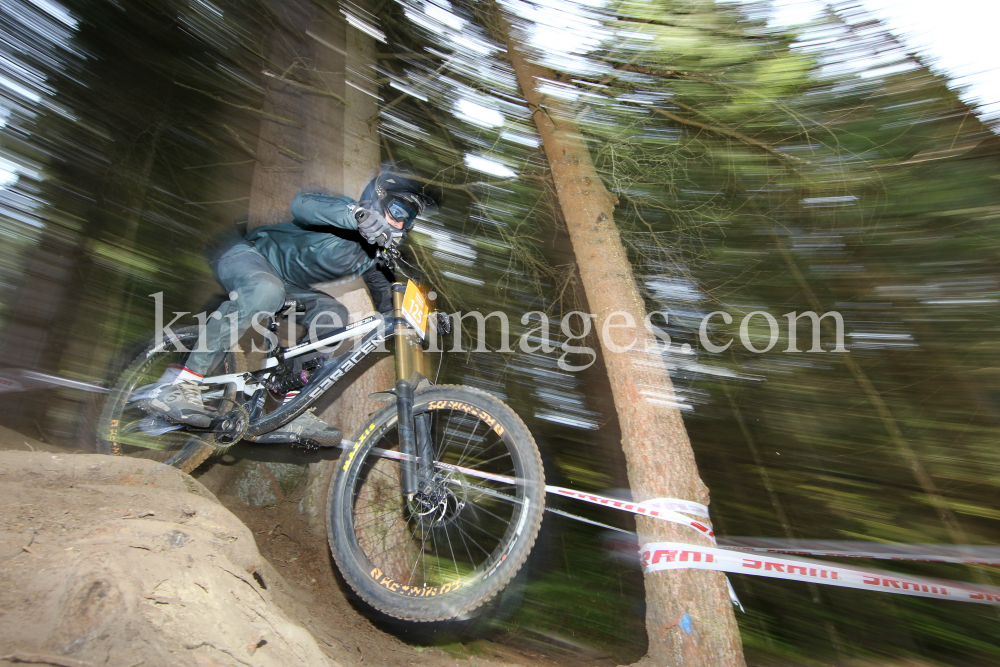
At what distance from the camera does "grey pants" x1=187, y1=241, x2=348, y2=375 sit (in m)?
2.61

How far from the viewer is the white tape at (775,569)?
2328 mm

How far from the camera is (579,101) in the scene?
3365mm

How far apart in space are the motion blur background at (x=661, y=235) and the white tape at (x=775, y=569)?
84.8 inches

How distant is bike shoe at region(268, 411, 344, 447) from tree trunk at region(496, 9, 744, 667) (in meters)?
1.62

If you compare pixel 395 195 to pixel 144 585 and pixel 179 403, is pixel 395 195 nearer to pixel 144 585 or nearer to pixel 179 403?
pixel 179 403

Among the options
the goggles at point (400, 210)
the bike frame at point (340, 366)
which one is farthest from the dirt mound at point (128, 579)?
the goggles at point (400, 210)

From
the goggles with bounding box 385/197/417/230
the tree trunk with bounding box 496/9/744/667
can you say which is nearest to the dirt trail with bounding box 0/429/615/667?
the tree trunk with bounding box 496/9/744/667

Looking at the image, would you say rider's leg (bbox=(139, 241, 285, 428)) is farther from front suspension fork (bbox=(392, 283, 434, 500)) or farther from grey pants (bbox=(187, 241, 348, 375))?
front suspension fork (bbox=(392, 283, 434, 500))

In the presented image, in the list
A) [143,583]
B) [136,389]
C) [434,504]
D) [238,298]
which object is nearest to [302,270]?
[238,298]

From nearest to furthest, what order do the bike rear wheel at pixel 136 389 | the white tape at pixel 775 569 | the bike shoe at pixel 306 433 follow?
1. the white tape at pixel 775 569
2. the bike shoe at pixel 306 433
3. the bike rear wheel at pixel 136 389

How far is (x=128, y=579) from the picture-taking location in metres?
1.39

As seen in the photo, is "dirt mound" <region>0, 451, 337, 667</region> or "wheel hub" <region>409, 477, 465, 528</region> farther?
"wheel hub" <region>409, 477, 465, 528</region>

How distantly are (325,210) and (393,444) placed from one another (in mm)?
1293

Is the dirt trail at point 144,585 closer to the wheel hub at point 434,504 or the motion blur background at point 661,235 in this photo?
the wheel hub at point 434,504
